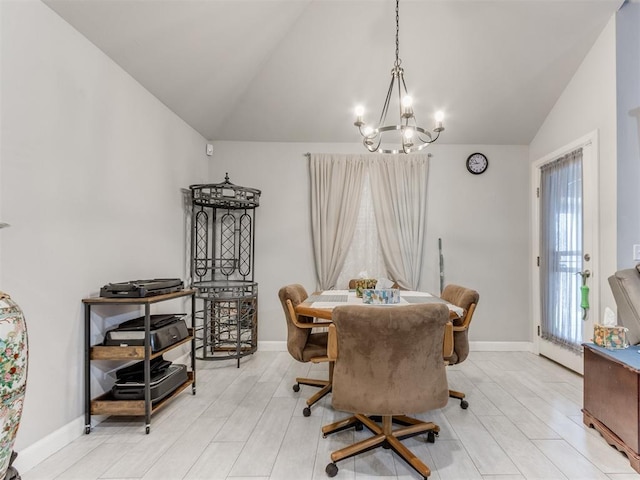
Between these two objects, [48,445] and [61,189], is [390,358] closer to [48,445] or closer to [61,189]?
[48,445]

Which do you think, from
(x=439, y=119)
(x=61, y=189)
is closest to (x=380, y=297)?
(x=439, y=119)

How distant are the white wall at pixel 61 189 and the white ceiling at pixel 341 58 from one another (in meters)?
0.32

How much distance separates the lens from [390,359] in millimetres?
1516

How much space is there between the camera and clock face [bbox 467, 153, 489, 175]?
3.95 metres

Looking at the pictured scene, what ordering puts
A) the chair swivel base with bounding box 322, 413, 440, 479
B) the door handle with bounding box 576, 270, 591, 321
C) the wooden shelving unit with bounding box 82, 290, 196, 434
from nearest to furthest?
1. the chair swivel base with bounding box 322, 413, 440, 479
2. the wooden shelving unit with bounding box 82, 290, 196, 434
3. the door handle with bounding box 576, 270, 591, 321

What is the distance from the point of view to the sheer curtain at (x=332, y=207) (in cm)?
386

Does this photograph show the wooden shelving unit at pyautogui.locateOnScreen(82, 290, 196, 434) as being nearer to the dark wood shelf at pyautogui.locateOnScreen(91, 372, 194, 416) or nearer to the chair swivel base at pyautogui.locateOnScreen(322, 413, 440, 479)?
the dark wood shelf at pyautogui.locateOnScreen(91, 372, 194, 416)

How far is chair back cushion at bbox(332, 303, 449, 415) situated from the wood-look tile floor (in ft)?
→ 1.46

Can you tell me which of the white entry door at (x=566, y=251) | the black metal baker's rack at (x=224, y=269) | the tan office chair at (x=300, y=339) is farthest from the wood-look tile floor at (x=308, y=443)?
the black metal baker's rack at (x=224, y=269)

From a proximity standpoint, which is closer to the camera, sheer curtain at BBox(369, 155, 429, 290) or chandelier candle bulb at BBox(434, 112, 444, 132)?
chandelier candle bulb at BBox(434, 112, 444, 132)

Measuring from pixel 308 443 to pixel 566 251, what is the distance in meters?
3.00

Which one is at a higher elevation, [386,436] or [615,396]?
[615,396]

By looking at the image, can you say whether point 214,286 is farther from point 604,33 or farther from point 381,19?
point 604,33

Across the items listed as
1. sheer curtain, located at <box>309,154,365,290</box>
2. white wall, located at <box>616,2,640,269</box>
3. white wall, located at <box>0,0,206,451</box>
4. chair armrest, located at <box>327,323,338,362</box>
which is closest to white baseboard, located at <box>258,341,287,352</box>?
sheer curtain, located at <box>309,154,365,290</box>
